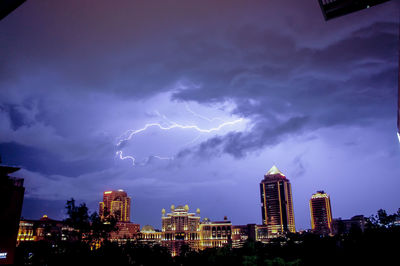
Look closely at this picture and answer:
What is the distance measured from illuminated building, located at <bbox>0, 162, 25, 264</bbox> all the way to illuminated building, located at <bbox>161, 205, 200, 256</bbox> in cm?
10742

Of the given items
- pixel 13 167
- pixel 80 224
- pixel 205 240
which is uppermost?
pixel 13 167

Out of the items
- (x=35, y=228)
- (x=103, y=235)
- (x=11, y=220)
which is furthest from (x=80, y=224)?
(x=35, y=228)

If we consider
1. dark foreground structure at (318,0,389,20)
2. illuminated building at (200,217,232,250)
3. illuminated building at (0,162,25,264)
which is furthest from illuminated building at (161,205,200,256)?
dark foreground structure at (318,0,389,20)

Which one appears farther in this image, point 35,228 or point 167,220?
point 167,220

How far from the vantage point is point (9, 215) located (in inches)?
1233

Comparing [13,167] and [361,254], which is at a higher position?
[13,167]

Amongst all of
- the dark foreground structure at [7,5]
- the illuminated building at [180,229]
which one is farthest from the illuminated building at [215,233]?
the dark foreground structure at [7,5]

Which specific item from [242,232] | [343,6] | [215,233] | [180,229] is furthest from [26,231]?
[343,6]

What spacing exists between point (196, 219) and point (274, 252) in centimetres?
10539

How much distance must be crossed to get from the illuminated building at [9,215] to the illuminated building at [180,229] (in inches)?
4229

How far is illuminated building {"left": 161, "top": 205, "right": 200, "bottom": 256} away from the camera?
438 feet

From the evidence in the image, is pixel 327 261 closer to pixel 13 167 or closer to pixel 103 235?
pixel 103 235

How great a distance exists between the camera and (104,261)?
71.2 feet

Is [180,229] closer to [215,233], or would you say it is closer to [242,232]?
[215,233]
